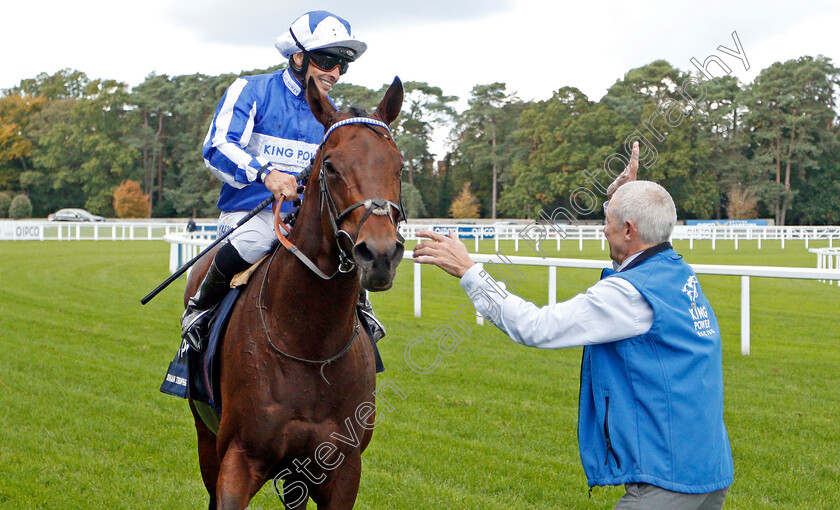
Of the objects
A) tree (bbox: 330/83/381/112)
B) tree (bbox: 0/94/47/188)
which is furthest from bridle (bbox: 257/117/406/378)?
tree (bbox: 0/94/47/188)

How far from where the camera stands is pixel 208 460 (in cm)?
352

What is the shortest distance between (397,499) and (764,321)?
7684 mm

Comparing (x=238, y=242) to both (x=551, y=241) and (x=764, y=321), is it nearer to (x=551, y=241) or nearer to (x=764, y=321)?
(x=764, y=321)

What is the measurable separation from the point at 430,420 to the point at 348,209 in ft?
11.5

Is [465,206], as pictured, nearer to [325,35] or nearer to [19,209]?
[19,209]

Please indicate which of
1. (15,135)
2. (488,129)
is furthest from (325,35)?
(15,135)

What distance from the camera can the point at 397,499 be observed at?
391 cm

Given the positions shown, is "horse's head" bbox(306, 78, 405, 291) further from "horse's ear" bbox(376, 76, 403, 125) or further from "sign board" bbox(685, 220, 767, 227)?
"sign board" bbox(685, 220, 767, 227)

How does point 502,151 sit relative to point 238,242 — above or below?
above

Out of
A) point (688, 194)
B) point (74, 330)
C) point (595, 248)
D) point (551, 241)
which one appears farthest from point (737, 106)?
point (74, 330)

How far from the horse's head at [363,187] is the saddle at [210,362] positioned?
74 centimetres

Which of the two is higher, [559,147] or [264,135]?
[559,147]

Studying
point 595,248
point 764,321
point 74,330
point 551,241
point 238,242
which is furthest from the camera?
point 551,241

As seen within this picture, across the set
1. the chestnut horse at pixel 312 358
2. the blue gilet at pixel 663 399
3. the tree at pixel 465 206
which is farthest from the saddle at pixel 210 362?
the tree at pixel 465 206
